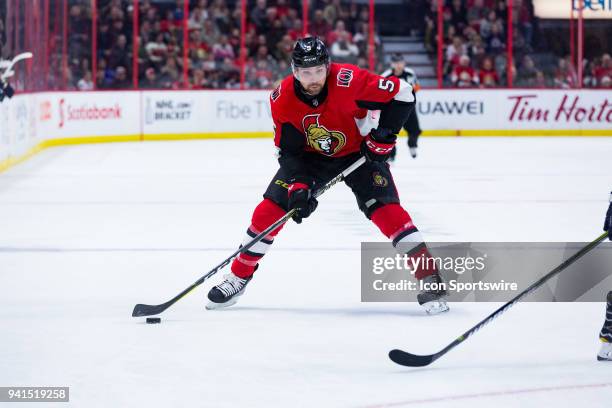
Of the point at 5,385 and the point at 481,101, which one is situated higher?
the point at 5,385

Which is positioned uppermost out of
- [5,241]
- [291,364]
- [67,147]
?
[291,364]

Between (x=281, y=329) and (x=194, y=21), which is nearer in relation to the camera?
(x=281, y=329)


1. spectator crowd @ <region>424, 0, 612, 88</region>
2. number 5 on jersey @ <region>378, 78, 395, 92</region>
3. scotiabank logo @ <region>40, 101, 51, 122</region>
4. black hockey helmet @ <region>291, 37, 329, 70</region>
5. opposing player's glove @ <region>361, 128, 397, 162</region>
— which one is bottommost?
scotiabank logo @ <region>40, 101, 51, 122</region>

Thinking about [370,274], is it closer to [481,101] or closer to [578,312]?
[578,312]

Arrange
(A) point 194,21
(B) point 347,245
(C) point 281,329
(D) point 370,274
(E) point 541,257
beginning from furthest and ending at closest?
(A) point 194,21 → (B) point 347,245 → (E) point 541,257 → (D) point 370,274 → (C) point 281,329

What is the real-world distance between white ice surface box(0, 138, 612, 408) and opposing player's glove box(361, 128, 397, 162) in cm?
58

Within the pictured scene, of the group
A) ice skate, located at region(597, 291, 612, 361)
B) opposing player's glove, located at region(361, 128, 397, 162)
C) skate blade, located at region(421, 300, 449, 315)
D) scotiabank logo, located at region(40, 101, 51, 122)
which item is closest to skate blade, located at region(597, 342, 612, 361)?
ice skate, located at region(597, 291, 612, 361)

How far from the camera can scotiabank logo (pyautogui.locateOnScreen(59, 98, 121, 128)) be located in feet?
46.4

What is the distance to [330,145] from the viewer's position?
4.25 metres

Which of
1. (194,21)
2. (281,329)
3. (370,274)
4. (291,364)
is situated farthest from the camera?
(194,21)

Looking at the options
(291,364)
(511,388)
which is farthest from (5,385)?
(511,388)

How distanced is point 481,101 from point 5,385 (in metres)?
13.6

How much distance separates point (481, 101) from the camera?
16.2 meters

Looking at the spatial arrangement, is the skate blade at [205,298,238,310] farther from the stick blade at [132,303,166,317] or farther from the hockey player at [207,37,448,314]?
the stick blade at [132,303,166,317]
